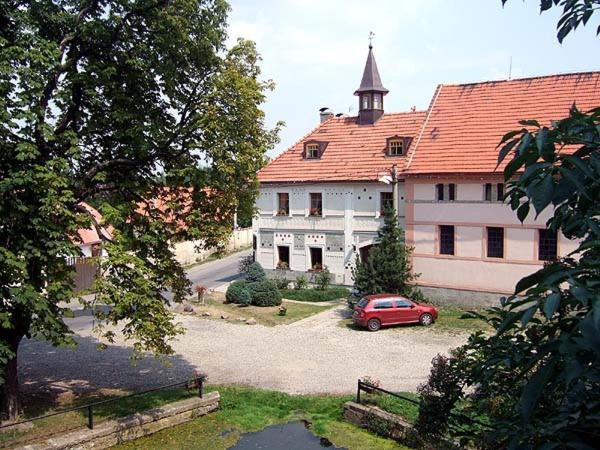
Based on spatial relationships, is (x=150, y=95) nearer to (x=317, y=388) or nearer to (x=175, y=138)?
(x=175, y=138)

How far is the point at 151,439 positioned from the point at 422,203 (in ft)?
57.6

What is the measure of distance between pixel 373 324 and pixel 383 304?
91cm

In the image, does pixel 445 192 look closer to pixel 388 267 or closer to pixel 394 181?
pixel 394 181

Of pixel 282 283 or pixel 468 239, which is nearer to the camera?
pixel 468 239

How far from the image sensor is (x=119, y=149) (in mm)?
12203

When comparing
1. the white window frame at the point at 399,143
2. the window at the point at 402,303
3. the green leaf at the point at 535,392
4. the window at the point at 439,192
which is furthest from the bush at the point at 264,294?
the green leaf at the point at 535,392

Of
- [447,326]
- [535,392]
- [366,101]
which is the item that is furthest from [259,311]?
[535,392]

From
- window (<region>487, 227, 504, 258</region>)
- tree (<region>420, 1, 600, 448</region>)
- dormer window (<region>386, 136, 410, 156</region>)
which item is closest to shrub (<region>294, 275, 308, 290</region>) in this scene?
dormer window (<region>386, 136, 410, 156</region>)

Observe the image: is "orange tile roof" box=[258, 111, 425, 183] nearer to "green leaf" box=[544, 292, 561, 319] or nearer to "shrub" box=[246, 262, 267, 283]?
"shrub" box=[246, 262, 267, 283]

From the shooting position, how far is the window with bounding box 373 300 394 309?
21.6 meters

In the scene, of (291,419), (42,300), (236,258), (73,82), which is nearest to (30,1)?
(73,82)

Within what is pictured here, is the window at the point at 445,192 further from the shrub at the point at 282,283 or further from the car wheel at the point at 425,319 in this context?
the shrub at the point at 282,283

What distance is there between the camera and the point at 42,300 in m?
10.3

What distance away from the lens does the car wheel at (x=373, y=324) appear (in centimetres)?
2141
